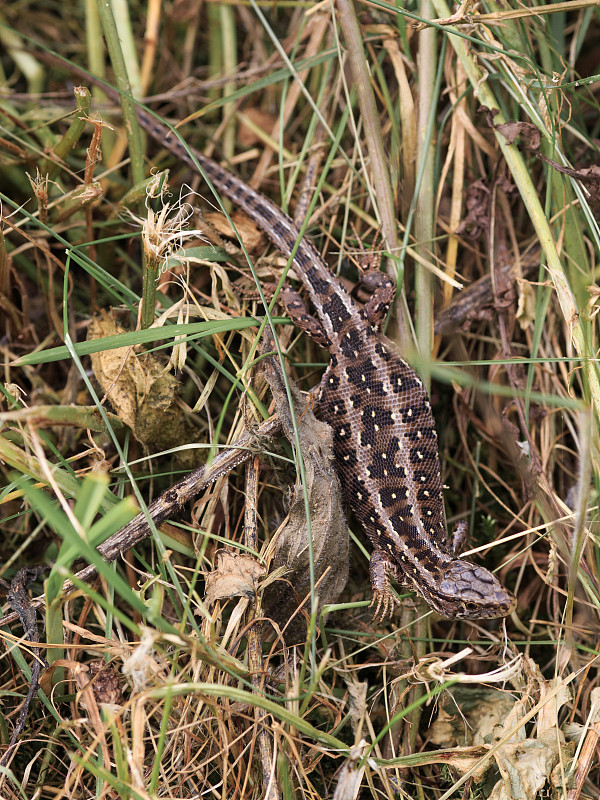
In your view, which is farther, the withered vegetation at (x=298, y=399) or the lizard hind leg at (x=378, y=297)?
the lizard hind leg at (x=378, y=297)

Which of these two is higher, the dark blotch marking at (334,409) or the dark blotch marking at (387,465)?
the dark blotch marking at (334,409)

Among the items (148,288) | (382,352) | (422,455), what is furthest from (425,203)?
(148,288)

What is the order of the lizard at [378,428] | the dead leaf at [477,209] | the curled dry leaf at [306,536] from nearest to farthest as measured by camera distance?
the curled dry leaf at [306,536]
the lizard at [378,428]
the dead leaf at [477,209]

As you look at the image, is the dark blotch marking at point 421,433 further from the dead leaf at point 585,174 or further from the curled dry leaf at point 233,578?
the dead leaf at point 585,174

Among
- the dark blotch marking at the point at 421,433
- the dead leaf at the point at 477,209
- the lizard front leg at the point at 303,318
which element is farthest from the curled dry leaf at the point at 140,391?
the dead leaf at the point at 477,209

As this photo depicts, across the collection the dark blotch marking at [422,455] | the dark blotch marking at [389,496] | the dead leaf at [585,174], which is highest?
the dead leaf at [585,174]

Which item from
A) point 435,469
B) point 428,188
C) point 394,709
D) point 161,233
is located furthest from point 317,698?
point 428,188

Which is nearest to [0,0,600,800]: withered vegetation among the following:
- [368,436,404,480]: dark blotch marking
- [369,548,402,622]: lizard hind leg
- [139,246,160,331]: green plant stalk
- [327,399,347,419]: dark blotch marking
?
[139,246,160,331]: green plant stalk

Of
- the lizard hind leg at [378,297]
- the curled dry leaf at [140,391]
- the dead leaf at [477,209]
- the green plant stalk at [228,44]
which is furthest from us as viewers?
Answer: the green plant stalk at [228,44]
